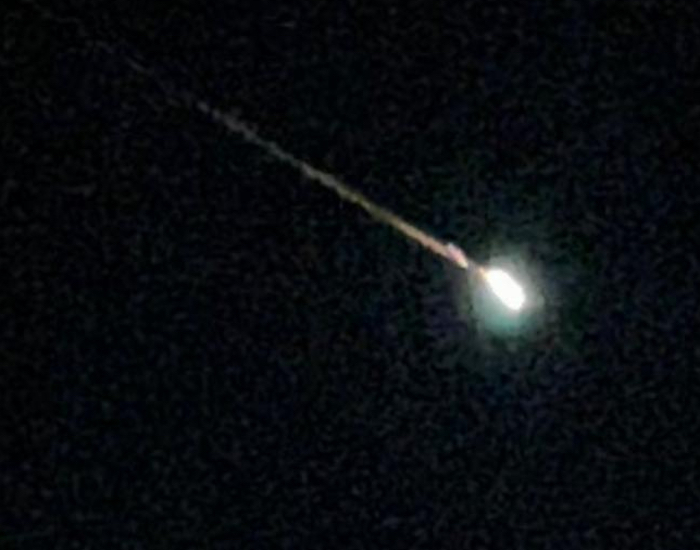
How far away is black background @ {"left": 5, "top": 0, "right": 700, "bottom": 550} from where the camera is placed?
4.79ft

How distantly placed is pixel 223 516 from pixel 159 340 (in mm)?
226

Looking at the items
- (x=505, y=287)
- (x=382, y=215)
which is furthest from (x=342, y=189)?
(x=505, y=287)

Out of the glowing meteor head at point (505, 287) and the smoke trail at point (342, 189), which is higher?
the smoke trail at point (342, 189)

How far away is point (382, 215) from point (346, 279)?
3.3 inches

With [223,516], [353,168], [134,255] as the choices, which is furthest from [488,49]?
[223,516]

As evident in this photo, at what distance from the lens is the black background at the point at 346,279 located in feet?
4.79

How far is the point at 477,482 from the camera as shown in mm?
1640

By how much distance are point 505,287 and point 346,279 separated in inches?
6.7

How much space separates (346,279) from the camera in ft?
5.06

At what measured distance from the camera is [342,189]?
4.90ft

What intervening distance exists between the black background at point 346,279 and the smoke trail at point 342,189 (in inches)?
0.4

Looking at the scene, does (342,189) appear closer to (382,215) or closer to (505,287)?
(382,215)

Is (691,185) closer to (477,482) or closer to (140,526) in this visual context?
(477,482)

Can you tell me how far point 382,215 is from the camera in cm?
151
